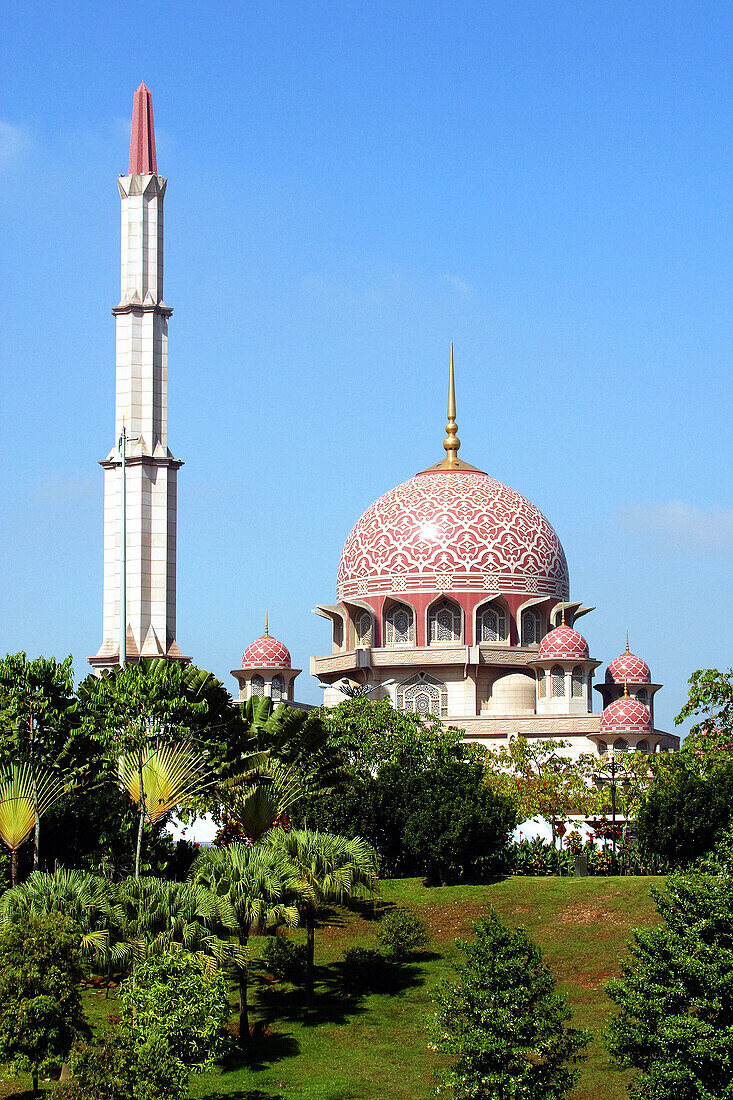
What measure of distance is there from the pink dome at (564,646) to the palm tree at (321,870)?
104 feet

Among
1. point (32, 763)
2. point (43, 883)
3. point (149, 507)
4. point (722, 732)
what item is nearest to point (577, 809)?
point (722, 732)

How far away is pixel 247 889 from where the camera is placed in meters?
22.1

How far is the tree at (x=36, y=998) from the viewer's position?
18.5 meters

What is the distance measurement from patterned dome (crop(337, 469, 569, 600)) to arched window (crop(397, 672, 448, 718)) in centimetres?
389

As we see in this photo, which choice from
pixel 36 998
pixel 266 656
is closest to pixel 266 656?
pixel 266 656

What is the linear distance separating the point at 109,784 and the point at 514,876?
382 inches

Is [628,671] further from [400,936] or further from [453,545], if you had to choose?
[400,936]

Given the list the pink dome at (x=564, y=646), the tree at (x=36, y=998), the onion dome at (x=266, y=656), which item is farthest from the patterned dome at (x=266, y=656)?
the tree at (x=36, y=998)

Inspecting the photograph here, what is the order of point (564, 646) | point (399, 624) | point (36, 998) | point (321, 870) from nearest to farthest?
point (36, 998)
point (321, 870)
point (564, 646)
point (399, 624)

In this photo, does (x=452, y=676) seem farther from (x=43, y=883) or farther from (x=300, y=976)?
(x=43, y=883)

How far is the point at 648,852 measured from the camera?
101 feet

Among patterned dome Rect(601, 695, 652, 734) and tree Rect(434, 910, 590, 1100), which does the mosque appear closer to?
patterned dome Rect(601, 695, 652, 734)

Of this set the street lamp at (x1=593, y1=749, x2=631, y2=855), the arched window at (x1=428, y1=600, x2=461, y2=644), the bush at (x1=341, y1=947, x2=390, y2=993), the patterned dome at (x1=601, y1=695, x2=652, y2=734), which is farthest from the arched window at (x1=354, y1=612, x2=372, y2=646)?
the bush at (x1=341, y1=947, x2=390, y2=993)

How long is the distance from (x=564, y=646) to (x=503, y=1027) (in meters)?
39.2
